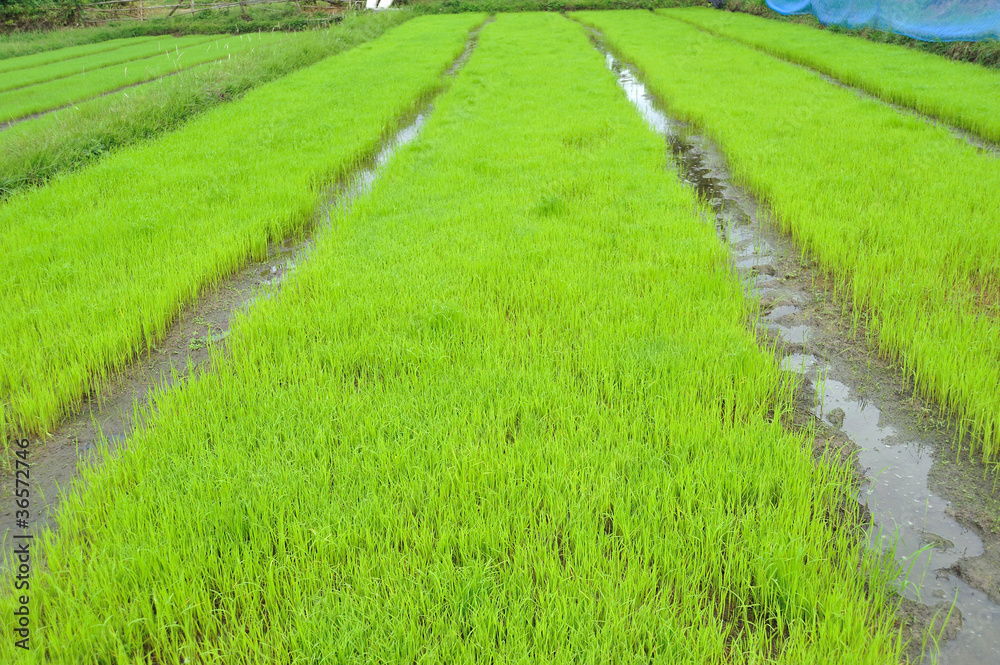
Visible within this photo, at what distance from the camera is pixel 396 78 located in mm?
11883

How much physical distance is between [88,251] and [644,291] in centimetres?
406

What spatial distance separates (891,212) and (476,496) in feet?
13.9

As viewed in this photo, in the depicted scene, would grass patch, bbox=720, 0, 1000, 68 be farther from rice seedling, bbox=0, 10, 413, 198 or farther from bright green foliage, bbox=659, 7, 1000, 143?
rice seedling, bbox=0, 10, 413, 198

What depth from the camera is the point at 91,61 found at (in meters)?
16.4

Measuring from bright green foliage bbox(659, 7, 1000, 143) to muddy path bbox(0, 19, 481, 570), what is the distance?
765cm

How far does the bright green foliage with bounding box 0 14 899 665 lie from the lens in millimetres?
1706

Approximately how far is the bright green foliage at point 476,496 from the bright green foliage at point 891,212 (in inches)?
30.2

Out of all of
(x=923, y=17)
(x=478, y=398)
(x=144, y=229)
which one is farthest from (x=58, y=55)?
(x=923, y=17)

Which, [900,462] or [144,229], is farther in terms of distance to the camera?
[144,229]

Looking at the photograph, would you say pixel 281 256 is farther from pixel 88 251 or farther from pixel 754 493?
pixel 754 493

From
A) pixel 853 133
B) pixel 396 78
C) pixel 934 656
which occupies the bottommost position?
pixel 934 656

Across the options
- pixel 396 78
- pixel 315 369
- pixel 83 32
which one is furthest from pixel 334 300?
pixel 83 32

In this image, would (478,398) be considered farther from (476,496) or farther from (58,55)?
(58,55)

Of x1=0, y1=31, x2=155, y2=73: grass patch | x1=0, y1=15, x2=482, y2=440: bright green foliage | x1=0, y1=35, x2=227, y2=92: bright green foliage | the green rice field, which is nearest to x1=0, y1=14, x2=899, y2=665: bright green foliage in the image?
the green rice field
